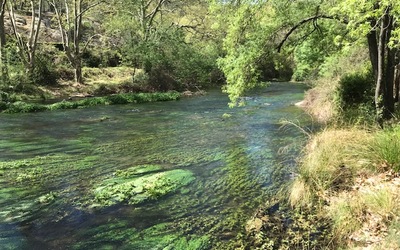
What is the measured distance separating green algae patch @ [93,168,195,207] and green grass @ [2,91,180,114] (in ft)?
51.0

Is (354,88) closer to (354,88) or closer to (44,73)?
(354,88)

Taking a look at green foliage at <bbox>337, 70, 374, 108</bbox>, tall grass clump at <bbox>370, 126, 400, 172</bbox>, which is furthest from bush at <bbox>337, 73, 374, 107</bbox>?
tall grass clump at <bbox>370, 126, 400, 172</bbox>

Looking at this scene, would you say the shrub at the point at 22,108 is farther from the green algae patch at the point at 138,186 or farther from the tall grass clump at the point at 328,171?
the tall grass clump at the point at 328,171

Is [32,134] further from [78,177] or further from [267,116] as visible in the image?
[267,116]

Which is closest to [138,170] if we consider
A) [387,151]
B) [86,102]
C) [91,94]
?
[387,151]

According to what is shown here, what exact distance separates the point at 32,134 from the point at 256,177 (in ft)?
35.8

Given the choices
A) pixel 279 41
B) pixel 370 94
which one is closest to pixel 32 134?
pixel 279 41

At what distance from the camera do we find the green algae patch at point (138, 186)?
834 centimetres

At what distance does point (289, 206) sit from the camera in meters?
7.71

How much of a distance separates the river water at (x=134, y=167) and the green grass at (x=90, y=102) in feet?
6.88

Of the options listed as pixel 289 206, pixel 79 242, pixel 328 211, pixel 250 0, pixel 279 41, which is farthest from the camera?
pixel 279 41

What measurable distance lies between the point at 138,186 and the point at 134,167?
188 cm

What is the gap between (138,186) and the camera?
9.04 metres

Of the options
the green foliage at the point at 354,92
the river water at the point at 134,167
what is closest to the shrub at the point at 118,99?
the river water at the point at 134,167
